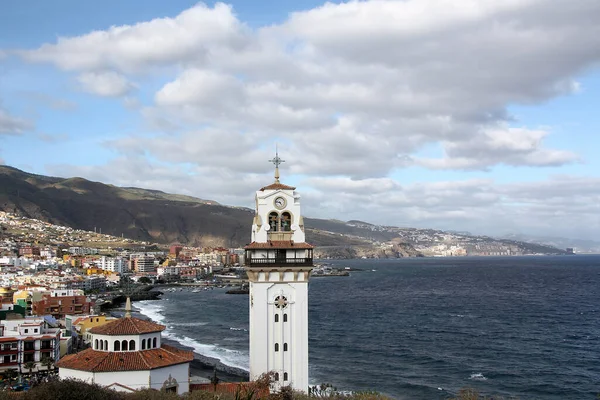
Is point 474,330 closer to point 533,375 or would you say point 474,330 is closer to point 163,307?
point 533,375

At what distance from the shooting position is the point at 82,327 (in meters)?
67.4

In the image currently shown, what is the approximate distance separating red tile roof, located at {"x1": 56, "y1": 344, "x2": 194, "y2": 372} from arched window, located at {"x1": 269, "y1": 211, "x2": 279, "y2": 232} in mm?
7370

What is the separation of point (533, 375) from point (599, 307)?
189ft

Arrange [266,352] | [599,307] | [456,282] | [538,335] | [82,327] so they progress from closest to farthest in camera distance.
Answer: [266,352] < [82,327] < [538,335] < [599,307] < [456,282]

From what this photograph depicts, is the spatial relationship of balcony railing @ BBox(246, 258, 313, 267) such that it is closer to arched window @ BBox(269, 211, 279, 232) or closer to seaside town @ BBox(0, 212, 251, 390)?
arched window @ BBox(269, 211, 279, 232)

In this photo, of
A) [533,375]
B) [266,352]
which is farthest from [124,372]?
[533,375]

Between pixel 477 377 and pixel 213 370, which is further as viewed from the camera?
pixel 213 370

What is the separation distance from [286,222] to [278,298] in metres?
3.78

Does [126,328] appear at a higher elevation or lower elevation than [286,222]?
lower

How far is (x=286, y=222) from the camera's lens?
2998 centimetres

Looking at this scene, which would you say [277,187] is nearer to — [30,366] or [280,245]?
[280,245]

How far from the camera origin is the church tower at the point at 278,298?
29062mm

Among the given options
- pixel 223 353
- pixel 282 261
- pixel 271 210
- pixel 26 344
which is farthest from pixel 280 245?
pixel 223 353

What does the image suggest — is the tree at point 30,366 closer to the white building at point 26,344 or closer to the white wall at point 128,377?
the white building at point 26,344
